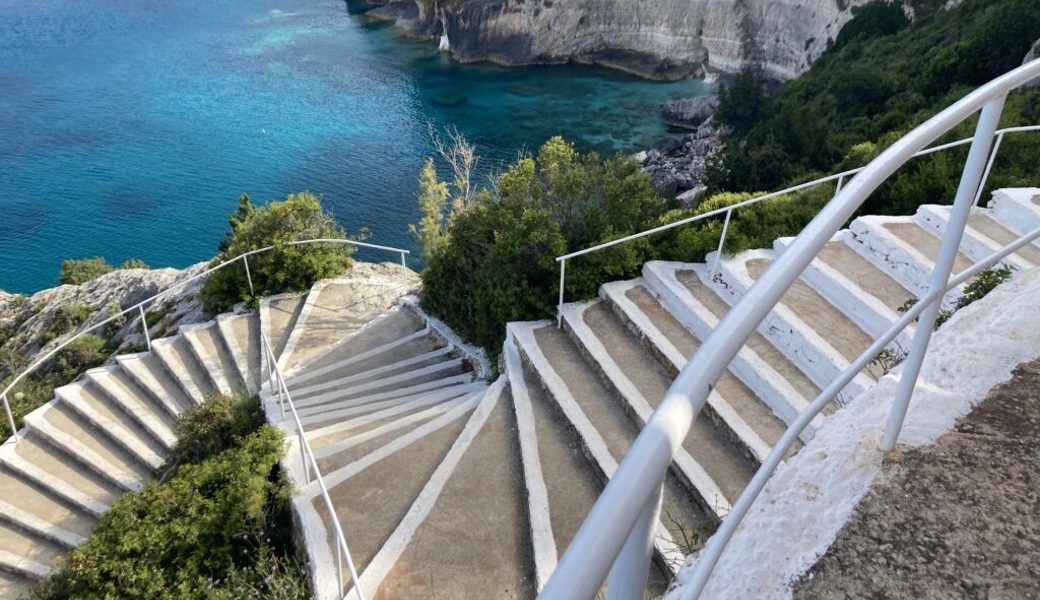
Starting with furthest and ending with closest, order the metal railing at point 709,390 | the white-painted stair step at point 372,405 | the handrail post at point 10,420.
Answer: the handrail post at point 10,420 < the white-painted stair step at point 372,405 < the metal railing at point 709,390

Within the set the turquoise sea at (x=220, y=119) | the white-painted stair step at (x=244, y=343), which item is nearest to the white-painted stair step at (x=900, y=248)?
the white-painted stair step at (x=244, y=343)

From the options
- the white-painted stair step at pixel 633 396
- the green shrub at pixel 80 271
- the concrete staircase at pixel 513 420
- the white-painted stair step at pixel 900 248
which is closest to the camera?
the white-painted stair step at pixel 633 396

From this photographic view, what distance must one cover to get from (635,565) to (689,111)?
Result: 41224mm

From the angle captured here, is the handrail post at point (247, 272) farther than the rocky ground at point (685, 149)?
No

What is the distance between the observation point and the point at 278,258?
10.4 meters

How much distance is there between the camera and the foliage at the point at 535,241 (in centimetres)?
714

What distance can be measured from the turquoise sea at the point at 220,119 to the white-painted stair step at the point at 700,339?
66.9 ft

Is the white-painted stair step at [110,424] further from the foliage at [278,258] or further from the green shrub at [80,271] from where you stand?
the green shrub at [80,271]

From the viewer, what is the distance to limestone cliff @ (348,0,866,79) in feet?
157

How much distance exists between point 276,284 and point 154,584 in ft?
19.5

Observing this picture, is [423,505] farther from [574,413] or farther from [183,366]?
[183,366]

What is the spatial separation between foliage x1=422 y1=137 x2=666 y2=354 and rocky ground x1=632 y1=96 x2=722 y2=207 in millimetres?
14931

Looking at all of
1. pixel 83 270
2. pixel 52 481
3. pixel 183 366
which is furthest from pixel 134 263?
pixel 52 481

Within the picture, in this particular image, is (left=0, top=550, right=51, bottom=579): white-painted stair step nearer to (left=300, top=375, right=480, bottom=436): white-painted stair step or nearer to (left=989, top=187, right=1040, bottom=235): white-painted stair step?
(left=300, top=375, right=480, bottom=436): white-painted stair step
